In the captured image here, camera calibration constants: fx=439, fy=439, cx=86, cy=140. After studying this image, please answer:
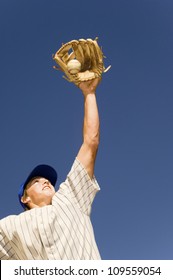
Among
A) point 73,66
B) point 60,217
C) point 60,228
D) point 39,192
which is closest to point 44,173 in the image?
point 39,192

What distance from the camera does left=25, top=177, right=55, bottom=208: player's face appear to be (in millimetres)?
4172

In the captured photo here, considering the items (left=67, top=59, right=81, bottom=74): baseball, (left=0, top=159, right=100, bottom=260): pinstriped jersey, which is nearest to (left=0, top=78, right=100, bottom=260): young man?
(left=0, top=159, right=100, bottom=260): pinstriped jersey

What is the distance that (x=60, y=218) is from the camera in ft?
12.3

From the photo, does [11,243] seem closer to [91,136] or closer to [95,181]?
[95,181]

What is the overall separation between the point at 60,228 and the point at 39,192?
2.08ft

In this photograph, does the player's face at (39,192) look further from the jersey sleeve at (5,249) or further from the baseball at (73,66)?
the baseball at (73,66)

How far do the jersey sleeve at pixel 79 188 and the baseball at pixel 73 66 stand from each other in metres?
1.19

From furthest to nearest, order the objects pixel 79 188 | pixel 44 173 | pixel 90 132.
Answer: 1. pixel 44 173
2. pixel 90 132
3. pixel 79 188

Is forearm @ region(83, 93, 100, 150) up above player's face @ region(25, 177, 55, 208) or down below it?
above

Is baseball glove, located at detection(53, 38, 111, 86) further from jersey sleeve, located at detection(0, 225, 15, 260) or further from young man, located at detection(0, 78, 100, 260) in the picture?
jersey sleeve, located at detection(0, 225, 15, 260)

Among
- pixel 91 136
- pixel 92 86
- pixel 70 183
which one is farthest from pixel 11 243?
pixel 92 86

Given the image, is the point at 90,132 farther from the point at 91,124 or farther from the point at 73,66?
the point at 73,66
